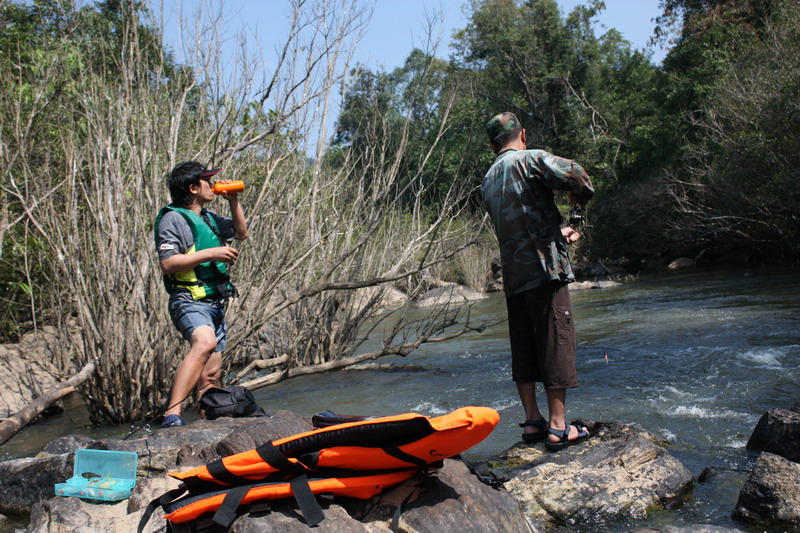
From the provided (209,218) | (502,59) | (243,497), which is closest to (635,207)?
(502,59)

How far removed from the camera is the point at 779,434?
13.0 feet

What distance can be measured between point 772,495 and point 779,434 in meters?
0.95

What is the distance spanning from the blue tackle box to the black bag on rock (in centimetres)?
83

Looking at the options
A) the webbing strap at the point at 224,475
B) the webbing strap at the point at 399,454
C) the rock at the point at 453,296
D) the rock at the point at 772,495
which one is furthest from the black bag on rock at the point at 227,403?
the rock at the point at 453,296

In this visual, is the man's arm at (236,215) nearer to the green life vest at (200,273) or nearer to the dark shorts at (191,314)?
the green life vest at (200,273)

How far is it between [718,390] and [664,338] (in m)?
3.10

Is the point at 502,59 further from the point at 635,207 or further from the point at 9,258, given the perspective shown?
the point at 9,258

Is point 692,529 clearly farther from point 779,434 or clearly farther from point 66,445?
point 66,445

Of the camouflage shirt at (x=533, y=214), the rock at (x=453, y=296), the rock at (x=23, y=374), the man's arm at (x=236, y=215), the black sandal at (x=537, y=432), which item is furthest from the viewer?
the rock at (x=453, y=296)

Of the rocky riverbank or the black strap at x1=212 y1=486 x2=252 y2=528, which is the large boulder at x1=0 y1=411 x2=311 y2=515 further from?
the black strap at x1=212 y1=486 x2=252 y2=528

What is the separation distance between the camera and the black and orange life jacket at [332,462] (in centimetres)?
248

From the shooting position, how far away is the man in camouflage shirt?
3.65m

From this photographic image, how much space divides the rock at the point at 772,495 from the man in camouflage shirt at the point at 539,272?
0.84 metres

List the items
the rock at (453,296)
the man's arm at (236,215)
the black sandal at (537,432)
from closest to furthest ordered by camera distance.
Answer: the black sandal at (537,432), the man's arm at (236,215), the rock at (453,296)
